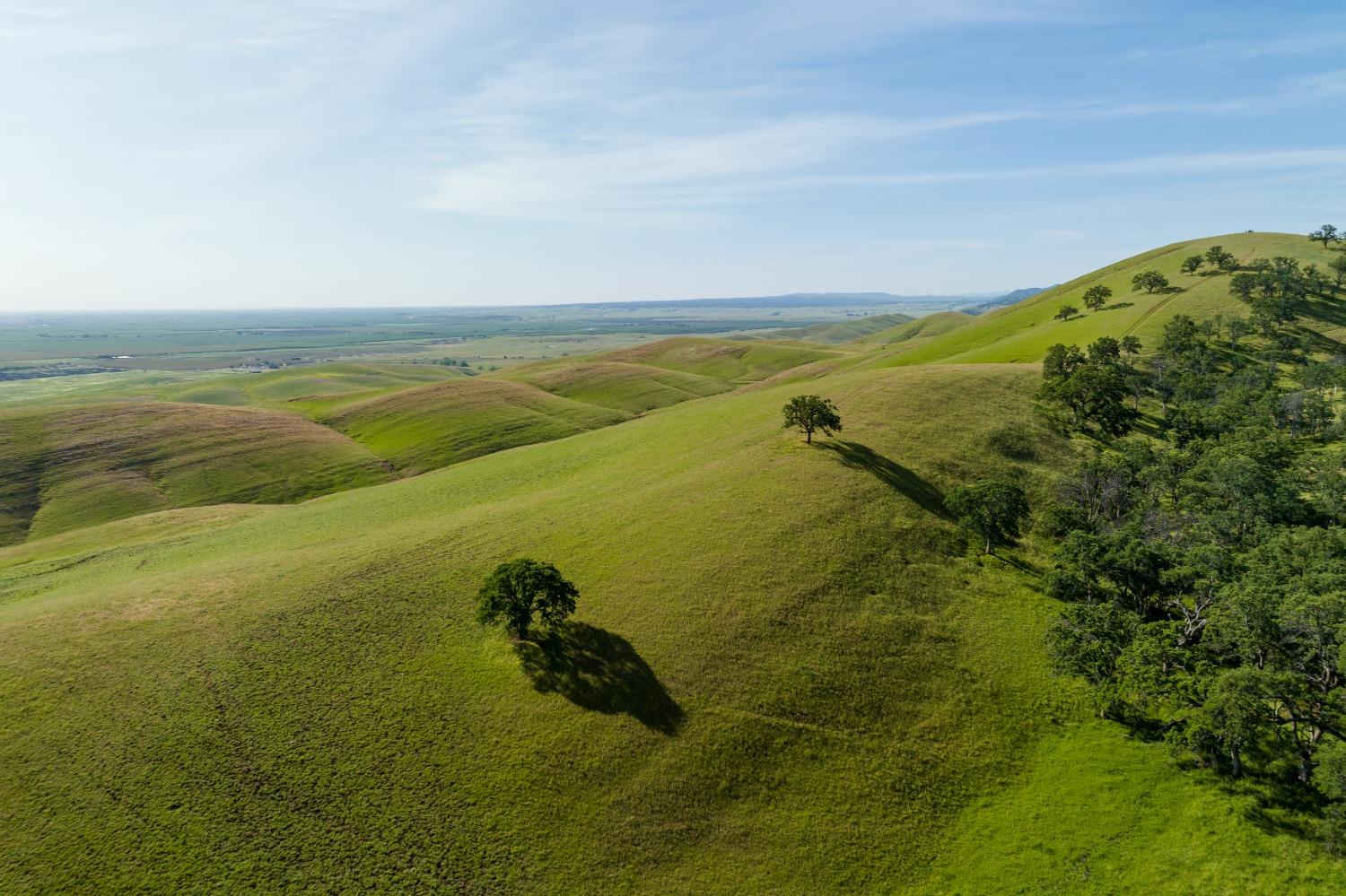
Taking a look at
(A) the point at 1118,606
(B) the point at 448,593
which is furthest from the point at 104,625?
(A) the point at 1118,606

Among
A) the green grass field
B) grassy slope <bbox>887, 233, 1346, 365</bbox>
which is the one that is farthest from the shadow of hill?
grassy slope <bbox>887, 233, 1346, 365</bbox>

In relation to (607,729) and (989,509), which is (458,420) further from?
(989,509)

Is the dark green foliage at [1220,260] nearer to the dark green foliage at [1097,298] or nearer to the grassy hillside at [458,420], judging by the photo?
the dark green foliage at [1097,298]

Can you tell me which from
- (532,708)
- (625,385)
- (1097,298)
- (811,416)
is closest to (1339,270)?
(1097,298)

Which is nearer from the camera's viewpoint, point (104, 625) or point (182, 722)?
point (182, 722)

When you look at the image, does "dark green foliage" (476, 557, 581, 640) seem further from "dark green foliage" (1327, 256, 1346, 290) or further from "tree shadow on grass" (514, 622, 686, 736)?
"dark green foliage" (1327, 256, 1346, 290)

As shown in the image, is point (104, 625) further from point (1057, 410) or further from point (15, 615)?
point (1057, 410)

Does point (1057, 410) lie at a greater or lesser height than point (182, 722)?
greater
